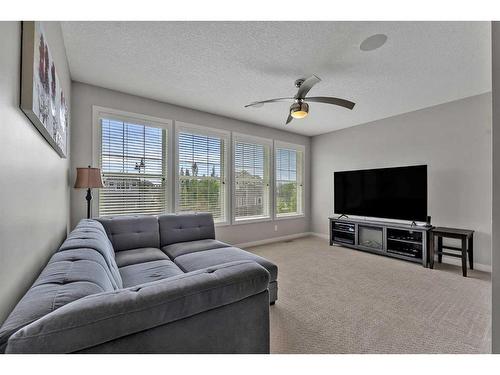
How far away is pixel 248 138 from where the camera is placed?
4633 millimetres

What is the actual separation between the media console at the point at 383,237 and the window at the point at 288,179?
1092 millimetres

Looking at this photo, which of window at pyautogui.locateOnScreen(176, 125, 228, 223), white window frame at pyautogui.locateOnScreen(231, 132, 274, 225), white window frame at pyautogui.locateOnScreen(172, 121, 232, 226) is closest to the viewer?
white window frame at pyautogui.locateOnScreen(172, 121, 232, 226)

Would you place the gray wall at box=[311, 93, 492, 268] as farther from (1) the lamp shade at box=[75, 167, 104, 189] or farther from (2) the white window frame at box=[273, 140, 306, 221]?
(1) the lamp shade at box=[75, 167, 104, 189]

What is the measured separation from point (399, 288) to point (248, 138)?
344 centimetres

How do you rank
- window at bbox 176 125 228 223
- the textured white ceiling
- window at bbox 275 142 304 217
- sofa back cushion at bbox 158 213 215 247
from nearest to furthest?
1. the textured white ceiling
2. sofa back cushion at bbox 158 213 215 247
3. window at bbox 176 125 228 223
4. window at bbox 275 142 304 217

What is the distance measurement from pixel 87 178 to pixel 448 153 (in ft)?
16.7

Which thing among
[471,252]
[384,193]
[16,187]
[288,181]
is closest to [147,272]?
[16,187]

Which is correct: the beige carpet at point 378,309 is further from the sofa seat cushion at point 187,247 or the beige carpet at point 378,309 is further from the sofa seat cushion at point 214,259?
the sofa seat cushion at point 187,247

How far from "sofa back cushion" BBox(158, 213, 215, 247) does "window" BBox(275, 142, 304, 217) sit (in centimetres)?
227

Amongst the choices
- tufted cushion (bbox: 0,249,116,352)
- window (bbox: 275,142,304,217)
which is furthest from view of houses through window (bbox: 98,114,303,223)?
tufted cushion (bbox: 0,249,116,352)

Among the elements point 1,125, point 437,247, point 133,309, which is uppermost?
point 1,125

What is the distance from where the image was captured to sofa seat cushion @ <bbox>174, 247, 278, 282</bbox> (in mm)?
2131

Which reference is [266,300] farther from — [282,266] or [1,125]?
[282,266]
